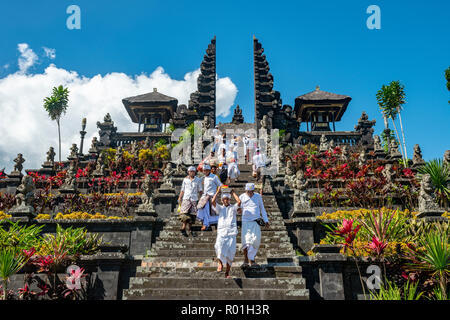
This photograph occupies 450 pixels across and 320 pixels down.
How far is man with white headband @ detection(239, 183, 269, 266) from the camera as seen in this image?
5.75m

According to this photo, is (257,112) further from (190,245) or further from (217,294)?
(217,294)

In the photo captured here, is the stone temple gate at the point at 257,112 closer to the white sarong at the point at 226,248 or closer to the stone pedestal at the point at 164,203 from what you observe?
the stone pedestal at the point at 164,203

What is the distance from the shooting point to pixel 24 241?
7.11 meters

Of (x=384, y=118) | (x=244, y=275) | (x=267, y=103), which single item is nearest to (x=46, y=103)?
(x=267, y=103)

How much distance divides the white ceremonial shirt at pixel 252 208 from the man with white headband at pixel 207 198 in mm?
1358

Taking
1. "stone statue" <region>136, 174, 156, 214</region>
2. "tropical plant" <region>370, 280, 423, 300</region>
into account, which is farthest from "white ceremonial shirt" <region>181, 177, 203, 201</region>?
"tropical plant" <region>370, 280, 423, 300</region>

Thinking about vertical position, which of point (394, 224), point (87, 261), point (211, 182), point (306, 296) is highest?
point (211, 182)

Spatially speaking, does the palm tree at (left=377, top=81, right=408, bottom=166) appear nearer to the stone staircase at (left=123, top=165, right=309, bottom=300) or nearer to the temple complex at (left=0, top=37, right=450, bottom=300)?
the temple complex at (left=0, top=37, right=450, bottom=300)

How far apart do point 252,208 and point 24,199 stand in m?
6.93

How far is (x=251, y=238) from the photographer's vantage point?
5.71 metres

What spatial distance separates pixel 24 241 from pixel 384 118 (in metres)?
31.0

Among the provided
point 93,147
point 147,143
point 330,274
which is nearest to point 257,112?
point 147,143
